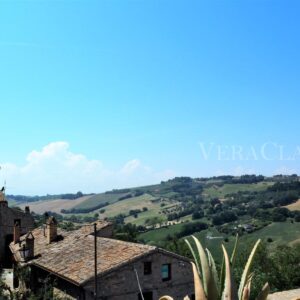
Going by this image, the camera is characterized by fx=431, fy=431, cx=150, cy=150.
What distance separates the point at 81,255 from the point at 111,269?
3.50 meters

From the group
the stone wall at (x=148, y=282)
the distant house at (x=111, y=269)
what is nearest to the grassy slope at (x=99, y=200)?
the distant house at (x=111, y=269)

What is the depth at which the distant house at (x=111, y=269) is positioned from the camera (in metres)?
20.4

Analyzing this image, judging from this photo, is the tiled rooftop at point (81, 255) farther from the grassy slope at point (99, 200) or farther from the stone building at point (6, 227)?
the grassy slope at point (99, 200)

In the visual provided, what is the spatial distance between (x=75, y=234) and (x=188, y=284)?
29.7 feet

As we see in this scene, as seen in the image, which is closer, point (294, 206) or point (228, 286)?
point (228, 286)

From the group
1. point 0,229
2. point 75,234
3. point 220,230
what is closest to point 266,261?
point 75,234

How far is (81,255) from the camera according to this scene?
23.5 metres

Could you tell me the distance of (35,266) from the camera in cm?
2508

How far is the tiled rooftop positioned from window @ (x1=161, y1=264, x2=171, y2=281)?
136 centimetres

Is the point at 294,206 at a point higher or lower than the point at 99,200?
lower

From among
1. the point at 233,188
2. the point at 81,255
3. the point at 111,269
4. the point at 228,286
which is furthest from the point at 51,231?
the point at 233,188

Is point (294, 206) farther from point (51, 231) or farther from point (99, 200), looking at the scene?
point (99, 200)

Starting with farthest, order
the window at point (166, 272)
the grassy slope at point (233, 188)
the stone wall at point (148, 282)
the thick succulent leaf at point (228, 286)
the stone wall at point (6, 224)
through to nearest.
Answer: the grassy slope at point (233, 188), the stone wall at point (6, 224), the window at point (166, 272), the stone wall at point (148, 282), the thick succulent leaf at point (228, 286)

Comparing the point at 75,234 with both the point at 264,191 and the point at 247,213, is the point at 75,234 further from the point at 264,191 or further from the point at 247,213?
the point at 264,191
